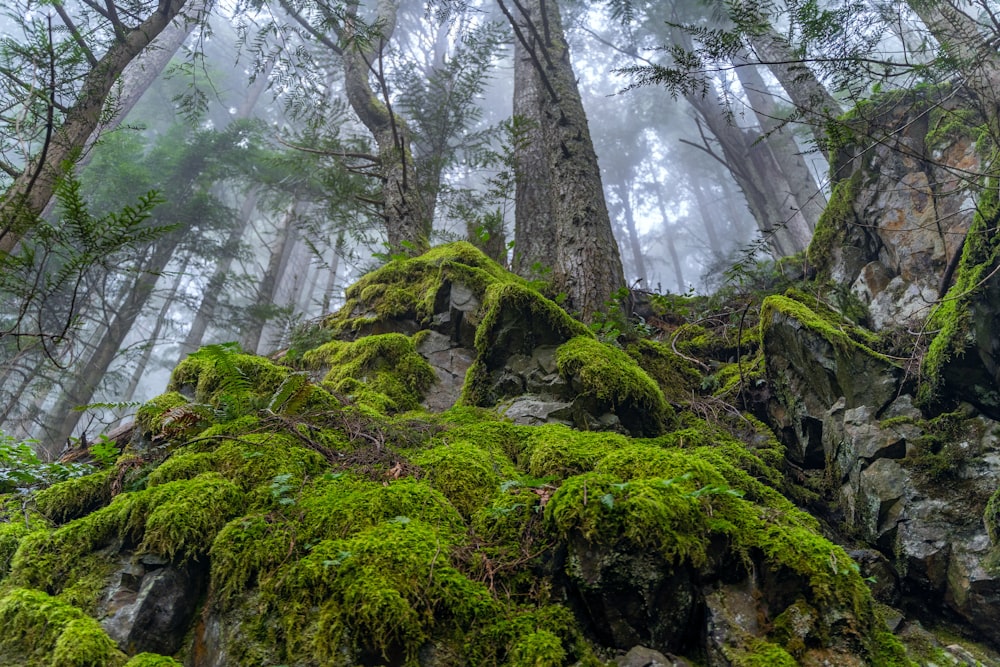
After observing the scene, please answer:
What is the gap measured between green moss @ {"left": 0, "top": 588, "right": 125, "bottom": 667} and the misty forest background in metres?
1.22

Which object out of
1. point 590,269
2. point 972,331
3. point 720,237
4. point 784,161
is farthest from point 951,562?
point 720,237

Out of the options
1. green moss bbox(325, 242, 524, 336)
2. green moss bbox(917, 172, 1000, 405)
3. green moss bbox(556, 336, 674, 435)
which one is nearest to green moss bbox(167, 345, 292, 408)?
green moss bbox(325, 242, 524, 336)

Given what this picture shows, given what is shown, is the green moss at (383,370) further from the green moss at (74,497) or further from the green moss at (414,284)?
the green moss at (74,497)

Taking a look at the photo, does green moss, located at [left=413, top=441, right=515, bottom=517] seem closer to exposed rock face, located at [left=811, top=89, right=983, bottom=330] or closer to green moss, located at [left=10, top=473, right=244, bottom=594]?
green moss, located at [left=10, top=473, right=244, bottom=594]

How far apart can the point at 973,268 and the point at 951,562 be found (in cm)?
230

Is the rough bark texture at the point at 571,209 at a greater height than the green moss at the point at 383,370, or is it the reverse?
the rough bark texture at the point at 571,209

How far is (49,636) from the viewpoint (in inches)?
85.2

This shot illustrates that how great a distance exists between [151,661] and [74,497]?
153cm

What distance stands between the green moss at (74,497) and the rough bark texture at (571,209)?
4273mm

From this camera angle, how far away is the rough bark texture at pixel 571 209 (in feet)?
19.6

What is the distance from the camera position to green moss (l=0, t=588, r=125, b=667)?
6.79ft

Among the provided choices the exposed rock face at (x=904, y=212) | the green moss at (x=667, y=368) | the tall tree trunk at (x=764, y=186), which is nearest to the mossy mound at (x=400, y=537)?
the green moss at (x=667, y=368)

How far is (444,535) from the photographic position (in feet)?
8.64

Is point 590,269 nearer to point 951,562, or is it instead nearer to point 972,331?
point 972,331
